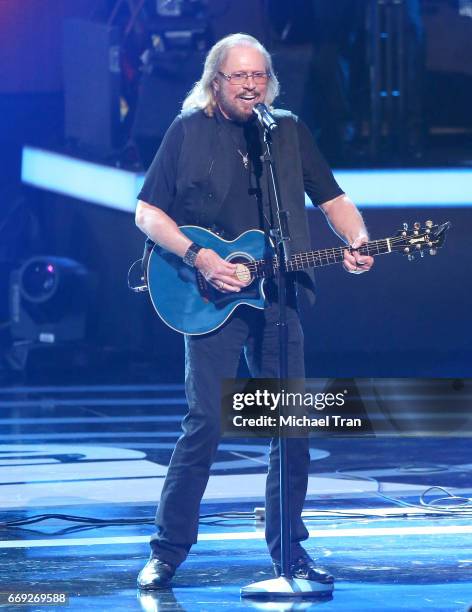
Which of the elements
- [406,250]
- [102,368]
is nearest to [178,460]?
[406,250]

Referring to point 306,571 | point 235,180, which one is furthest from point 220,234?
point 306,571

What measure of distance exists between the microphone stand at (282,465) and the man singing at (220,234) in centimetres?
12

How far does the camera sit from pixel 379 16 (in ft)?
40.2

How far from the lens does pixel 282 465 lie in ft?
15.0

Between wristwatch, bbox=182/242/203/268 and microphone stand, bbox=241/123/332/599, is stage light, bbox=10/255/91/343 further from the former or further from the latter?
microphone stand, bbox=241/123/332/599

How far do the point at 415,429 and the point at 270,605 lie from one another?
33.7 inches

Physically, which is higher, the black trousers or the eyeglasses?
the eyeglasses

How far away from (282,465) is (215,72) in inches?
56.2

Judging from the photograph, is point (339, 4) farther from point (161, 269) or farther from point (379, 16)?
point (161, 269)

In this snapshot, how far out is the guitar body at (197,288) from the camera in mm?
4801

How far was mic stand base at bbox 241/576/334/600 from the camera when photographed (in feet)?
15.0

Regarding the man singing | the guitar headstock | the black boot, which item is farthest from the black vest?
the black boot

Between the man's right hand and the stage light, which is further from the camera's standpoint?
the stage light

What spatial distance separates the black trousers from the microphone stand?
18 cm
